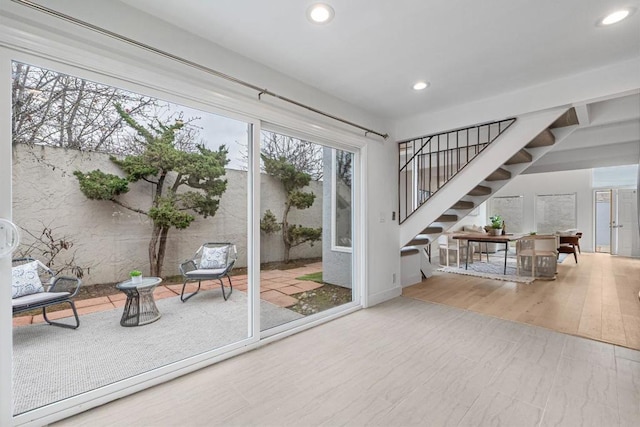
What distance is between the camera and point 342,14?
6.06 ft

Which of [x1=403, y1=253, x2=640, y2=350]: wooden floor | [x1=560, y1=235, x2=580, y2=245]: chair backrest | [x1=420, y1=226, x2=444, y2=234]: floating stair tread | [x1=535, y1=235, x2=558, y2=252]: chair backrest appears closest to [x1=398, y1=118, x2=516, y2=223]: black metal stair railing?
[x1=420, y1=226, x2=444, y2=234]: floating stair tread

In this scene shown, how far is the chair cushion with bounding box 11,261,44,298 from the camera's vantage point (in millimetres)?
1549

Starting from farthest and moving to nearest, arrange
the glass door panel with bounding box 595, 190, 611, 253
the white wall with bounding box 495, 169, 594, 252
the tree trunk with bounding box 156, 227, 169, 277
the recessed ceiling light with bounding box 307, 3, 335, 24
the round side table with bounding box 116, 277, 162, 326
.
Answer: the white wall with bounding box 495, 169, 594, 252, the glass door panel with bounding box 595, 190, 611, 253, the tree trunk with bounding box 156, 227, 169, 277, the round side table with bounding box 116, 277, 162, 326, the recessed ceiling light with bounding box 307, 3, 335, 24

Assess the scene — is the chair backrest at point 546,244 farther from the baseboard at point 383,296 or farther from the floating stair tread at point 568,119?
the baseboard at point 383,296

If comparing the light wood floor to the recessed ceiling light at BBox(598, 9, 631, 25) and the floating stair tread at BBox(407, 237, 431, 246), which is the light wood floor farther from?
the recessed ceiling light at BBox(598, 9, 631, 25)

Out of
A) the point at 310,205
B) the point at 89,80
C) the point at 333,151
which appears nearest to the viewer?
the point at 89,80

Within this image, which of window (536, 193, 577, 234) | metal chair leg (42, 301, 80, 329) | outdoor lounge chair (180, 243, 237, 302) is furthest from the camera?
window (536, 193, 577, 234)

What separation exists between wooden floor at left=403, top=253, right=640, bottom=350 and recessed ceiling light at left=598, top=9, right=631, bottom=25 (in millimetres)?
2650

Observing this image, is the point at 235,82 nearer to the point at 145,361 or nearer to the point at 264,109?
the point at 264,109

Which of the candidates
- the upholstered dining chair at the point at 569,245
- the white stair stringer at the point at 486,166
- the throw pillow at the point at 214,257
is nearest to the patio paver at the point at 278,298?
the throw pillow at the point at 214,257

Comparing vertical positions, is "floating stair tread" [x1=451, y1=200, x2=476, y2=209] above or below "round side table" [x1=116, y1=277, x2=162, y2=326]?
above

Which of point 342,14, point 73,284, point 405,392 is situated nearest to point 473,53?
point 342,14

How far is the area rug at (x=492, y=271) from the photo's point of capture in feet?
16.7

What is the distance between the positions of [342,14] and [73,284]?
241cm
